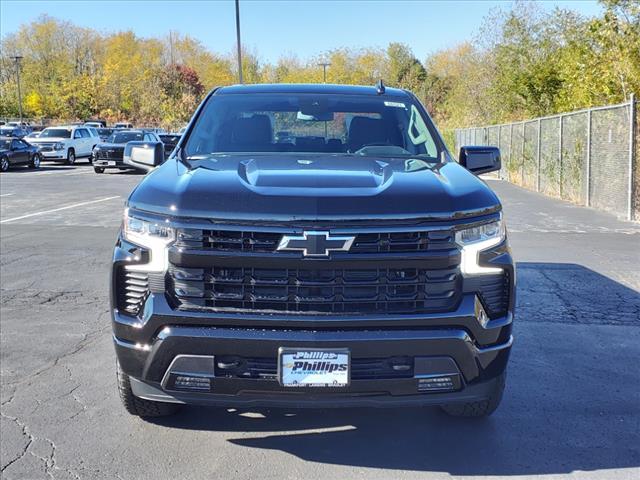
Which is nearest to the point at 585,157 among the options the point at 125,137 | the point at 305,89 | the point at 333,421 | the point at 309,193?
the point at 305,89

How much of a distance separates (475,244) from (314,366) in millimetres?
932

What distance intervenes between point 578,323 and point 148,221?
429 cm

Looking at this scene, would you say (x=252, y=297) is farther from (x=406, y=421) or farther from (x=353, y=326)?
(x=406, y=421)

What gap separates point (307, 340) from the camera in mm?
2973

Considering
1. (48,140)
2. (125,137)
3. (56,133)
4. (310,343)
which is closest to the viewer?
(310,343)

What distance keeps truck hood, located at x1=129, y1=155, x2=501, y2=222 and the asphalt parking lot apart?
1285 millimetres

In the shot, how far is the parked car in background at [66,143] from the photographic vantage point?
3334cm

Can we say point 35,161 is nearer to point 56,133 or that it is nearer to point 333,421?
point 56,133

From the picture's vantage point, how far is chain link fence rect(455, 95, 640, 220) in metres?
13.0

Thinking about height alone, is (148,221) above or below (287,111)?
below

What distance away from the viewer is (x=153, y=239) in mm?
3113

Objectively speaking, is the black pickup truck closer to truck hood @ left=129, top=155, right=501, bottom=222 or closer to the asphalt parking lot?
truck hood @ left=129, top=155, right=501, bottom=222

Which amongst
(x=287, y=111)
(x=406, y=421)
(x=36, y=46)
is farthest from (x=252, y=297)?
(x=36, y=46)

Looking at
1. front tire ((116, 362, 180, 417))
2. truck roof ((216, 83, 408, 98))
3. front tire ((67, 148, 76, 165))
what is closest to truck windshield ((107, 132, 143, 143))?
front tire ((67, 148, 76, 165))
